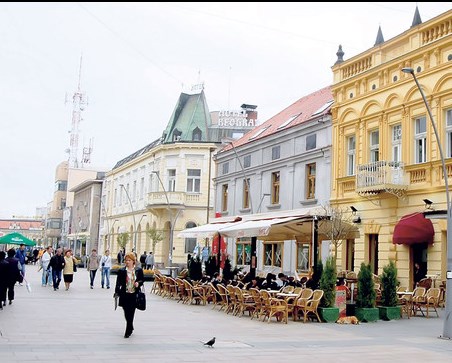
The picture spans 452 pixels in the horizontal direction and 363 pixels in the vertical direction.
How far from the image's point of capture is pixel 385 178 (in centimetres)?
2359

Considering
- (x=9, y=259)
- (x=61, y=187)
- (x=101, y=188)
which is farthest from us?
(x=61, y=187)

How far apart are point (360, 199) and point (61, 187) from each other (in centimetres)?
9081

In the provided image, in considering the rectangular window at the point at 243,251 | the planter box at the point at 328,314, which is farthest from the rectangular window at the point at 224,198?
the planter box at the point at 328,314

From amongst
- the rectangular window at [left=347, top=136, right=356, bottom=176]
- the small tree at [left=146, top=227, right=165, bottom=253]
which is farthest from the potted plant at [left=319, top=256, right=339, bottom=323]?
the small tree at [left=146, top=227, right=165, bottom=253]

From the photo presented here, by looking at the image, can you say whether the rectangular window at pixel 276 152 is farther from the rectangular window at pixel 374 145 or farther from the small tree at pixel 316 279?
the small tree at pixel 316 279

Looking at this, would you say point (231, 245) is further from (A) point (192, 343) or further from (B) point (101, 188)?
(B) point (101, 188)

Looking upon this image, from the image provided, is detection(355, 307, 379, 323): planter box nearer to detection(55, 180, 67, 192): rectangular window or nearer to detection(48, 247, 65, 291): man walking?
detection(48, 247, 65, 291): man walking

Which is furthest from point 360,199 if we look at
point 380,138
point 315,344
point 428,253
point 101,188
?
point 101,188

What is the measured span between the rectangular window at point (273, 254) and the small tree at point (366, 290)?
14.8 m

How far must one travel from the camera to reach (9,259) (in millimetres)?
18031

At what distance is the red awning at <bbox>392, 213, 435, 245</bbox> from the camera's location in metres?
21.9

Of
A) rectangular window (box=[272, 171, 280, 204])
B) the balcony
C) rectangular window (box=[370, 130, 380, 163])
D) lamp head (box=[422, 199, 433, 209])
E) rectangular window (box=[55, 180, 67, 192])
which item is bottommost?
lamp head (box=[422, 199, 433, 209])

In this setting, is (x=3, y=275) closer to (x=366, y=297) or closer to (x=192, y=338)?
(x=192, y=338)

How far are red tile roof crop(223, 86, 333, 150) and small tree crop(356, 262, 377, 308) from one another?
12730 millimetres
